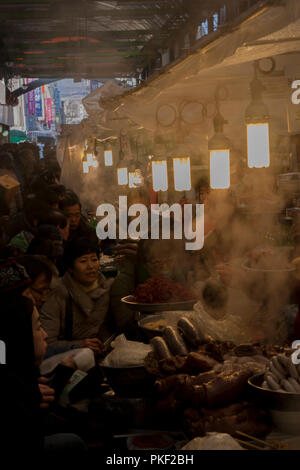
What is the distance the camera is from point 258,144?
396cm

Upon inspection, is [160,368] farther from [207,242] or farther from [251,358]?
[207,242]

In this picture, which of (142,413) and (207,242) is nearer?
(142,413)

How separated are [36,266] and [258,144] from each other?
1773 millimetres

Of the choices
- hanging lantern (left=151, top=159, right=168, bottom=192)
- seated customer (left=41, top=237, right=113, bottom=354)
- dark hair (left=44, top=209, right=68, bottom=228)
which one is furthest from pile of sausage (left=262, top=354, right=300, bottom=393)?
dark hair (left=44, top=209, right=68, bottom=228)

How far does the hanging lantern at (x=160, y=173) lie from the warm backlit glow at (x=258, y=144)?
288 centimetres

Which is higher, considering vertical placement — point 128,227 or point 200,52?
point 200,52

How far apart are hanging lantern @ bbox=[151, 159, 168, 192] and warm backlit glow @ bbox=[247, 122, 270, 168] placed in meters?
2.88

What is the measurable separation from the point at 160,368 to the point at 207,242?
11.4ft

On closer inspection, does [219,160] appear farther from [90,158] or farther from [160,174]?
[90,158]


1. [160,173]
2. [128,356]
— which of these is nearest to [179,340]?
[128,356]

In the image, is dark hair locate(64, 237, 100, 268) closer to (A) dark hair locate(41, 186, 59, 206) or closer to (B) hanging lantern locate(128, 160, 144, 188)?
(A) dark hair locate(41, 186, 59, 206)
